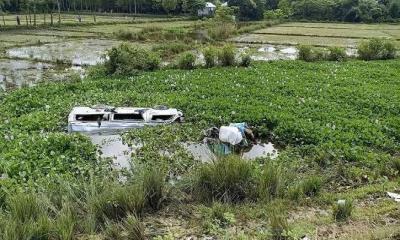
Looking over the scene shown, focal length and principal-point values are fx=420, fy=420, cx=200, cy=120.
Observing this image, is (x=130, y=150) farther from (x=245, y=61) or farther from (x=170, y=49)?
(x=170, y=49)

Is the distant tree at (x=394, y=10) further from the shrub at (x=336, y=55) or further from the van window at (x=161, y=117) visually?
the van window at (x=161, y=117)

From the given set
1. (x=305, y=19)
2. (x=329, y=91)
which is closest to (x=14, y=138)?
(x=329, y=91)

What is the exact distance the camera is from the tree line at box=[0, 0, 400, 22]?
6750 cm

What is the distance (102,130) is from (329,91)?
8847 millimetres

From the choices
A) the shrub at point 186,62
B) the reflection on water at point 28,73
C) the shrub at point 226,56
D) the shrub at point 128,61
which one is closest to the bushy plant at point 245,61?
the shrub at point 226,56

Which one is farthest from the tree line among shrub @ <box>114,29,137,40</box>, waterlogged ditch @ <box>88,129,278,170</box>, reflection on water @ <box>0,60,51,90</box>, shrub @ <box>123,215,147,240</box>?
shrub @ <box>123,215,147,240</box>

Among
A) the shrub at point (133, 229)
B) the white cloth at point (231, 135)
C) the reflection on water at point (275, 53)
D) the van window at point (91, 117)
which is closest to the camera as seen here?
the shrub at point (133, 229)

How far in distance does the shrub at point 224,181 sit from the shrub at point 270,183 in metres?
0.26

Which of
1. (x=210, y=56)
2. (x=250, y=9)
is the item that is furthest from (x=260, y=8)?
(x=210, y=56)

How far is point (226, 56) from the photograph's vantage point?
74.3ft

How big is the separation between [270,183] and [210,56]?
50.5 feet

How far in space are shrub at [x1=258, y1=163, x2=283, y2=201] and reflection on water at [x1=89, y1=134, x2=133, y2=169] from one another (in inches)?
162

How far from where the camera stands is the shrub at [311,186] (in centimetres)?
810

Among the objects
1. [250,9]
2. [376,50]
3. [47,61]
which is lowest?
[47,61]
